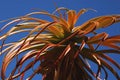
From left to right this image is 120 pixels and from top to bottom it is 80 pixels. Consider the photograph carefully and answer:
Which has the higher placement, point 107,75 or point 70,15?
point 70,15

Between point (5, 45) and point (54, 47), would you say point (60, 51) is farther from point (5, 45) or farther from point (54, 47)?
point (5, 45)

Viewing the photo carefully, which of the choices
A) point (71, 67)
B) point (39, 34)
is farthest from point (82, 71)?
point (39, 34)

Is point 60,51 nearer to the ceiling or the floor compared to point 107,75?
nearer to the ceiling

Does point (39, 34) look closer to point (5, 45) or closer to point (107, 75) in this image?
point (5, 45)

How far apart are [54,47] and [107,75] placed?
0.50m

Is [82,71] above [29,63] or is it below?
below

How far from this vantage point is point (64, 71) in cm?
475

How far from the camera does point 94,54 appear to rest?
4.87m

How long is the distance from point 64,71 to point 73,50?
21cm

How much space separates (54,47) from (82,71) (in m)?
0.30

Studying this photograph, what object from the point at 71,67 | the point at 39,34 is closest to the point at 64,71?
the point at 71,67

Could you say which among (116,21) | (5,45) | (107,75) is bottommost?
(107,75)

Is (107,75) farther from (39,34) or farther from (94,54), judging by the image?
(39,34)

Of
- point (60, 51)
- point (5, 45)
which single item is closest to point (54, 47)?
point (60, 51)
